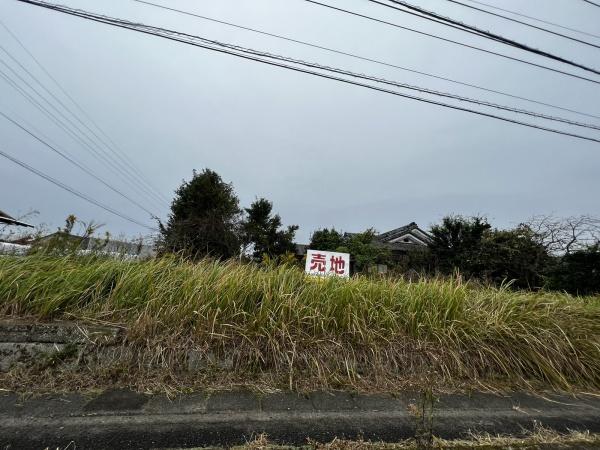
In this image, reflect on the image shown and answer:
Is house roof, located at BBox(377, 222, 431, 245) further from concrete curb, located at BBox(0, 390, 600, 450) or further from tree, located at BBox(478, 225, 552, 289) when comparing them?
concrete curb, located at BBox(0, 390, 600, 450)

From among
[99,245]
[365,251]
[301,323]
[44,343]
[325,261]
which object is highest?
[365,251]

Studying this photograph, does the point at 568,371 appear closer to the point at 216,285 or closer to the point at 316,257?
the point at 216,285

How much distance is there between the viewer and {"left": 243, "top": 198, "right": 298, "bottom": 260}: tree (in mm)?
19469

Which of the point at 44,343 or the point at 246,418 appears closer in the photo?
the point at 246,418

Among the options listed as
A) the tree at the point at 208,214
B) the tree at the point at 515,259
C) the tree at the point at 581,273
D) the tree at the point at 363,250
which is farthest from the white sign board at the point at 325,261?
the tree at the point at 208,214

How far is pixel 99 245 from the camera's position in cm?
399

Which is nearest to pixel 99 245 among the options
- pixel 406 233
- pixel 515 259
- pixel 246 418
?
pixel 246 418

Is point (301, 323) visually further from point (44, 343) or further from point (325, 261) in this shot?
point (325, 261)

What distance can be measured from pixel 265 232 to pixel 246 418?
1871 cm

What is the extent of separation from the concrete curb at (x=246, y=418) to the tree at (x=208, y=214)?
1507cm

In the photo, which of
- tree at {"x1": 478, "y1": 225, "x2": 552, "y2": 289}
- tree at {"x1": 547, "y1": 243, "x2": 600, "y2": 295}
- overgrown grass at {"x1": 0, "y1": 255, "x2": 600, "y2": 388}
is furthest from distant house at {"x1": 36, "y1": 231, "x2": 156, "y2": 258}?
tree at {"x1": 478, "y1": 225, "x2": 552, "y2": 289}

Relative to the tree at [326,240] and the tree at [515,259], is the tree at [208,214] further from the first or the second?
the tree at [515,259]

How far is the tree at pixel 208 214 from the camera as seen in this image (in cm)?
1733

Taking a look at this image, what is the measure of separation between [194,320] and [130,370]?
0.58 meters
